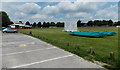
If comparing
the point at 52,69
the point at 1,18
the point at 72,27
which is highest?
the point at 1,18

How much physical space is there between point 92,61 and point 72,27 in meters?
32.3

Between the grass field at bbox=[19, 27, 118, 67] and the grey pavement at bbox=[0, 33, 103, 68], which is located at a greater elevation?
the grass field at bbox=[19, 27, 118, 67]

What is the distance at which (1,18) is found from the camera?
260 ft

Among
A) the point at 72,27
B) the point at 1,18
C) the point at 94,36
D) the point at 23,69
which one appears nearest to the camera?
the point at 23,69

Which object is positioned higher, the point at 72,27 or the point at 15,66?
the point at 72,27

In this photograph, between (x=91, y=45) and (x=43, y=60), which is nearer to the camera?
(x=43, y=60)

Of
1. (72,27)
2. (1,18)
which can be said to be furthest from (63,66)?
(1,18)

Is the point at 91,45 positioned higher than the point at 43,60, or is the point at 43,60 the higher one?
the point at 91,45

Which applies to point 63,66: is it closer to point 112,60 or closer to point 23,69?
point 23,69

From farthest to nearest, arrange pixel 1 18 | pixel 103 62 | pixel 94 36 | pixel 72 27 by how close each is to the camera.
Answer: pixel 1 18, pixel 72 27, pixel 94 36, pixel 103 62

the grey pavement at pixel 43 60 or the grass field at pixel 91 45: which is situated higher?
the grass field at pixel 91 45

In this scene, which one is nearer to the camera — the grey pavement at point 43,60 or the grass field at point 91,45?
the grey pavement at point 43,60

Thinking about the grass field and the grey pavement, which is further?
the grass field

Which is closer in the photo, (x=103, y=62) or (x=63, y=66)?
(x=63, y=66)
